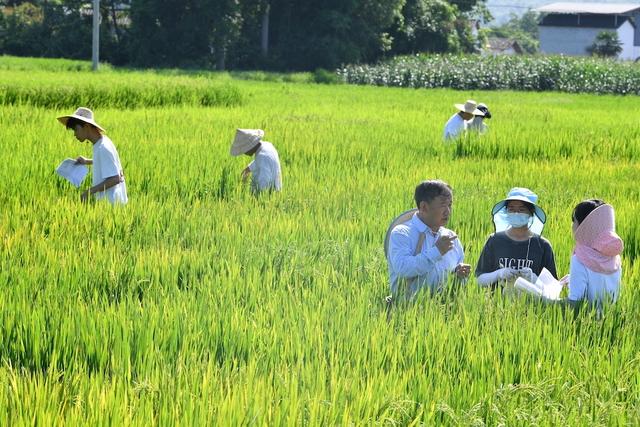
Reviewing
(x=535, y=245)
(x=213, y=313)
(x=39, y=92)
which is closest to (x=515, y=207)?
(x=535, y=245)

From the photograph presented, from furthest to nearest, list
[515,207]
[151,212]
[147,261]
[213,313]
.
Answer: [151,212], [147,261], [515,207], [213,313]

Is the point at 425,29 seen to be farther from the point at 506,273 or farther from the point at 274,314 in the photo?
the point at 274,314

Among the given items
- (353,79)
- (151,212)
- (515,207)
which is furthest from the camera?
(353,79)

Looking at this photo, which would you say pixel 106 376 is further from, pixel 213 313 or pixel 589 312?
pixel 589 312

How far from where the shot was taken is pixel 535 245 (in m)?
4.93

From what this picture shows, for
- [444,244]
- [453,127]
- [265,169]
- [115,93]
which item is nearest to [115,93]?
[115,93]

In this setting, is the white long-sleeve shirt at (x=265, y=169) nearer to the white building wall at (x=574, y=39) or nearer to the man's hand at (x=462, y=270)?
the man's hand at (x=462, y=270)

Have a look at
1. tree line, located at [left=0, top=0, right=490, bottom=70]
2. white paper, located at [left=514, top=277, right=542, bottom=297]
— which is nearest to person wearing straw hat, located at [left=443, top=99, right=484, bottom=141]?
white paper, located at [left=514, top=277, right=542, bottom=297]

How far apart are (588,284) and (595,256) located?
149mm

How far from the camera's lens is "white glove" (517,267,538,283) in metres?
4.73

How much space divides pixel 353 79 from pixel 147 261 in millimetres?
32640

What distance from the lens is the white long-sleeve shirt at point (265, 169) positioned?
296 inches

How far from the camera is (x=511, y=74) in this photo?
3622 centimetres

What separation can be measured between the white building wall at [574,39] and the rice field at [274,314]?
66.7m
